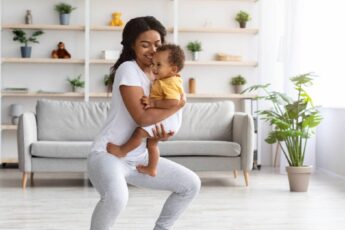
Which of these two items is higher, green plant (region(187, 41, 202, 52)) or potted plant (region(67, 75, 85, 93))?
green plant (region(187, 41, 202, 52))

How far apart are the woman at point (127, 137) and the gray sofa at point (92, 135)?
3081 millimetres

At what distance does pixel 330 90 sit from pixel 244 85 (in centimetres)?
125

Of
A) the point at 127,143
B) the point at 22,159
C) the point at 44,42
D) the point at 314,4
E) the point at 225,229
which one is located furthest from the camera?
the point at 44,42

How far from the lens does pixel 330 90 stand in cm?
730

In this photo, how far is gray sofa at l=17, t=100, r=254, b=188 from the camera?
5.91 m

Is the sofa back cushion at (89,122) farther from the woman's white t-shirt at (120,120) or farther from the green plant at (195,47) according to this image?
the woman's white t-shirt at (120,120)

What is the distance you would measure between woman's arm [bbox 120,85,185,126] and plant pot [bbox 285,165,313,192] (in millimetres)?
3293

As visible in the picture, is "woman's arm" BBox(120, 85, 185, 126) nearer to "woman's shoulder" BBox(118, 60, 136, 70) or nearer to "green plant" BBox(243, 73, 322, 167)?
"woman's shoulder" BBox(118, 60, 136, 70)

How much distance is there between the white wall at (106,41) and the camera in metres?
8.09

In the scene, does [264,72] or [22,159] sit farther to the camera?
[264,72]

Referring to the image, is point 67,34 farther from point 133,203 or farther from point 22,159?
point 133,203

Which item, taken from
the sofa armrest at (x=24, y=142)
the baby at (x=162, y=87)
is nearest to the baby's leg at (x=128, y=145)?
the baby at (x=162, y=87)

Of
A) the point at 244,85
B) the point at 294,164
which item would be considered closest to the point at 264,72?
the point at 244,85

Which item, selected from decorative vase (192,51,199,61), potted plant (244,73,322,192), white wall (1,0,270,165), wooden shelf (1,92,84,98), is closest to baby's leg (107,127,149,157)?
potted plant (244,73,322,192)
